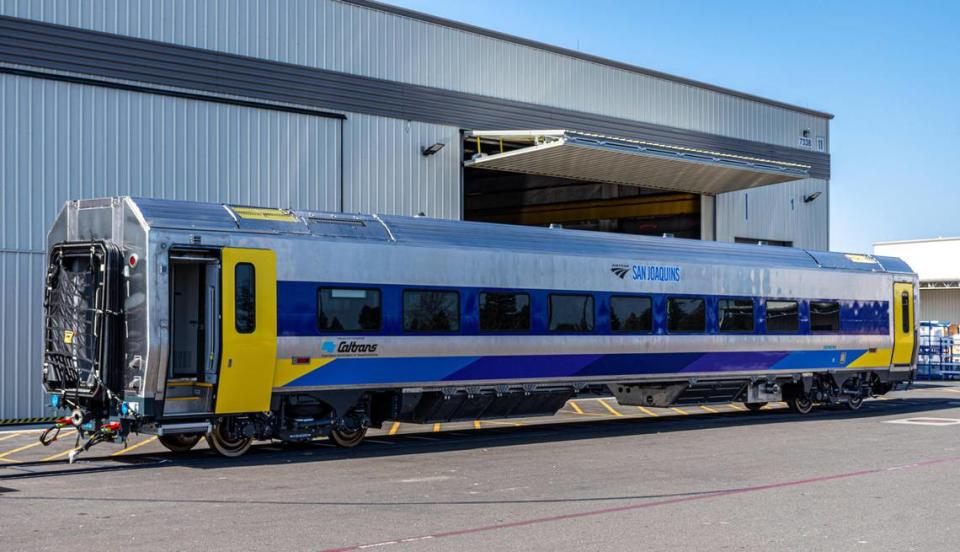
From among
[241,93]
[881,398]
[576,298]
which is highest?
[241,93]

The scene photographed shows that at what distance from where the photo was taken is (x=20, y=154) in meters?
20.3

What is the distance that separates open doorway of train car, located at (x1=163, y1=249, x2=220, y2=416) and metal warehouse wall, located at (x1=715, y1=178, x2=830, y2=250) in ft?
71.8

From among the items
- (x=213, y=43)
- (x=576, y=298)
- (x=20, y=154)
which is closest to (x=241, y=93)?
(x=213, y=43)

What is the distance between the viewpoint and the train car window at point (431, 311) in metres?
17.4

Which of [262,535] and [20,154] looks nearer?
[262,535]

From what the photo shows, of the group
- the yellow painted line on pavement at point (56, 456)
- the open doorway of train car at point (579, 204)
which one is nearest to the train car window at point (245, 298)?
the yellow painted line on pavement at point (56, 456)

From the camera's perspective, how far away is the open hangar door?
27.1 meters

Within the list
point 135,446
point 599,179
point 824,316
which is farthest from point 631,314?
point 599,179

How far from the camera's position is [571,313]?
19750 mm

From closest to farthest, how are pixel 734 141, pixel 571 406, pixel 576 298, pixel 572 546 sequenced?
pixel 572 546 → pixel 576 298 → pixel 571 406 → pixel 734 141

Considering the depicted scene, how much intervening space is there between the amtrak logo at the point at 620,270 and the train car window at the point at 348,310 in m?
5.32

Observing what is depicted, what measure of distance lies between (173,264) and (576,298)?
750 centimetres

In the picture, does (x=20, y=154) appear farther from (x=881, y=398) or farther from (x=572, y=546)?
(x=881, y=398)

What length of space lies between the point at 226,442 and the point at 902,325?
17.5 meters
